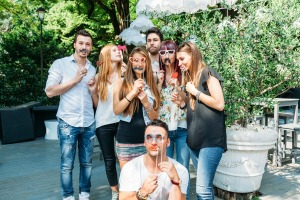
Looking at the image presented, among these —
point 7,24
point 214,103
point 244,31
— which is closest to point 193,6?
point 244,31

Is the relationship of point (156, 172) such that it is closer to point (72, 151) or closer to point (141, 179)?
point (141, 179)

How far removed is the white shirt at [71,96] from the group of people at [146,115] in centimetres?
1

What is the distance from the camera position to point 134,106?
339cm

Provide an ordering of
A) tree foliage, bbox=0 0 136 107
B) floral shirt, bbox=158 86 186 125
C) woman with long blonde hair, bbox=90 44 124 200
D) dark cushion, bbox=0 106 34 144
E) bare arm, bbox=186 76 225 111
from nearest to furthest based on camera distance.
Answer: bare arm, bbox=186 76 225 111, floral shirt, bbox=158 86 186 125, woman with long blonde hair, bbox=90 44 124 200, dark cushion, bbox=0 106 34 144, tree foliage, bbox=0 0 136 107

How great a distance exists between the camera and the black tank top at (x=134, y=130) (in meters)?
3.41

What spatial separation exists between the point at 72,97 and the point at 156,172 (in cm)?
170

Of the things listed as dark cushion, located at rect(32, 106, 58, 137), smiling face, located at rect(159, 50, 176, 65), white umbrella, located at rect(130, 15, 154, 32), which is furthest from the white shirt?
white umbrella, located at rect(130, 15, 154, 32)

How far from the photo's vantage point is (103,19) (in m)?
19.1

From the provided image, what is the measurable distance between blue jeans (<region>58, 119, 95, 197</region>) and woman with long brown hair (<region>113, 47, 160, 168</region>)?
0.63 meters

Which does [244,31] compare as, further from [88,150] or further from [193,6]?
[193,6]

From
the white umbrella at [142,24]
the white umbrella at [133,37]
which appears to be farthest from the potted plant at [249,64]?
the white umbrella at [133,37]

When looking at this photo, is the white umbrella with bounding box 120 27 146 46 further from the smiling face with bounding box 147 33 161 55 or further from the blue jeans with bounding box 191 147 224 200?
the blue jeans with bounding box 191 147 224 200

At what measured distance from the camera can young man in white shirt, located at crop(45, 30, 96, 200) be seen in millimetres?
3763

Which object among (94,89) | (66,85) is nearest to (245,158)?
(94,89)
